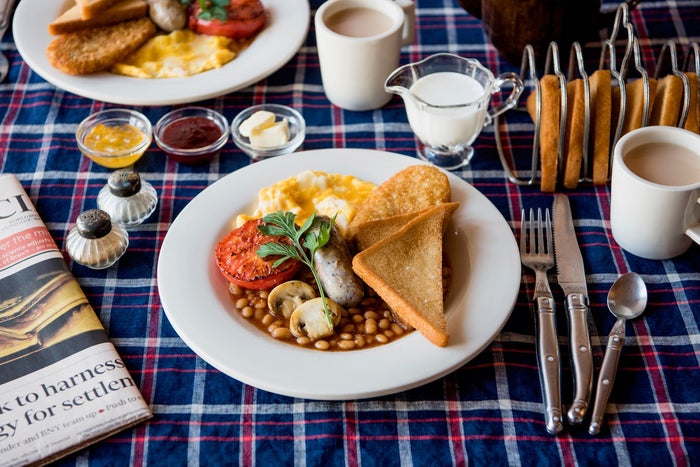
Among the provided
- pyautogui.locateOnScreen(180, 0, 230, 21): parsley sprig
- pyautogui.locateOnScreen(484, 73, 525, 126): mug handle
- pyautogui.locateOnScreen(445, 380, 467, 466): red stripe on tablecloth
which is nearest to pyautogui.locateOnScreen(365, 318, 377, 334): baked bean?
pyautogui.locateOnScreen(445, 380, 467, 466): red stripe on tablecloth

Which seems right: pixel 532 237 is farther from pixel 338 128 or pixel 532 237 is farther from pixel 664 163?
pixel 338 128

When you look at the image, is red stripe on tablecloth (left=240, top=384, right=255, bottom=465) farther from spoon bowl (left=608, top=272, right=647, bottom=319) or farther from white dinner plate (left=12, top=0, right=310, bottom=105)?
white dinner plate (left=12, top=0, right=310, bottom=105)

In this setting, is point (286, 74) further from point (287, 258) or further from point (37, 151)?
point (287, 258)

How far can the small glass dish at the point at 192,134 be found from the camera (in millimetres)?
2438

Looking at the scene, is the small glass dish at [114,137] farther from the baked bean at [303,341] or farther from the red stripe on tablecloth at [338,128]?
the baked bean at [303,341]

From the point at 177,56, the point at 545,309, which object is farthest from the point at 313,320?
the point at 177,56

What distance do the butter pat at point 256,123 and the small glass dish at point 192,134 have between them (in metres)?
0.07

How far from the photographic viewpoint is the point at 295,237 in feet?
6.33

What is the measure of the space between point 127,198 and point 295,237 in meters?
0.62

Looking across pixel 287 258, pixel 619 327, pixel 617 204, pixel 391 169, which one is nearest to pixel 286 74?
pixel 391 169

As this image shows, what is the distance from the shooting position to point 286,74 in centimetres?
283

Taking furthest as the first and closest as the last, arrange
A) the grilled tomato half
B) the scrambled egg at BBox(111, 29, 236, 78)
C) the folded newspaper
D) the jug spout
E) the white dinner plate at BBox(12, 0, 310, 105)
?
1. the scrambled egg at BBox(111, 29, 236, 78)
2. the white dinner plate at BBox(12, 0, 310, 105)
3. the jug spout
4. the grilled tomato half
5. the folded newspaper

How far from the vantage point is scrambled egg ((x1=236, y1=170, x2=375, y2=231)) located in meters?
2.12

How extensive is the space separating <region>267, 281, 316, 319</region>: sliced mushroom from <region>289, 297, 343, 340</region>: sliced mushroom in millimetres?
39
